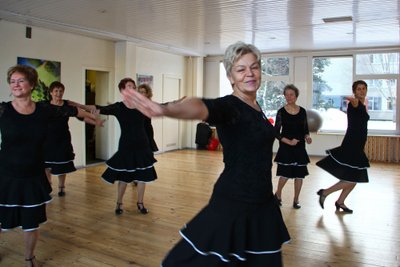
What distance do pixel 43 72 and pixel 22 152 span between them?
471 centimetres

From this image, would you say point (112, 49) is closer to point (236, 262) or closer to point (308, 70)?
point (308, 70)

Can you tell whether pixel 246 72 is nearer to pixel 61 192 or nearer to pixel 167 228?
pixel 167 228

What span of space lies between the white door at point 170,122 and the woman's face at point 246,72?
339 inches

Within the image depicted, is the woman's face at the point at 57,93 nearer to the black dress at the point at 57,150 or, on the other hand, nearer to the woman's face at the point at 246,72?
the black dress at the point at 57,150

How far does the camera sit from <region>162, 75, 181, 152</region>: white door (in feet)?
33.8

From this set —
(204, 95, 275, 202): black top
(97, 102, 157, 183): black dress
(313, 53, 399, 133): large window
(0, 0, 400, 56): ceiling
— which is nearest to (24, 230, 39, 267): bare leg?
(97, 102, 157, 183): black dress

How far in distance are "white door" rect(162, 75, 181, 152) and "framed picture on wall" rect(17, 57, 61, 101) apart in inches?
138

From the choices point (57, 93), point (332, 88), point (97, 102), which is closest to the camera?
point (57, 93)

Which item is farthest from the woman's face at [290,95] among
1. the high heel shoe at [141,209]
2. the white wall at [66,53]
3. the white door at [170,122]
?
the white door at [170,122]

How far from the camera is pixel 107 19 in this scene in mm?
6531

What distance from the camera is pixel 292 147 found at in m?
4.66

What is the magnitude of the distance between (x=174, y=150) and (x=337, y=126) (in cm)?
456

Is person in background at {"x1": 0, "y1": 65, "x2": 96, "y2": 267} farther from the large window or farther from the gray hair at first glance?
the large window

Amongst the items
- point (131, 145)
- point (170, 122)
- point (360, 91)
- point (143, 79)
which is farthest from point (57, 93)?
point (170, 122)
